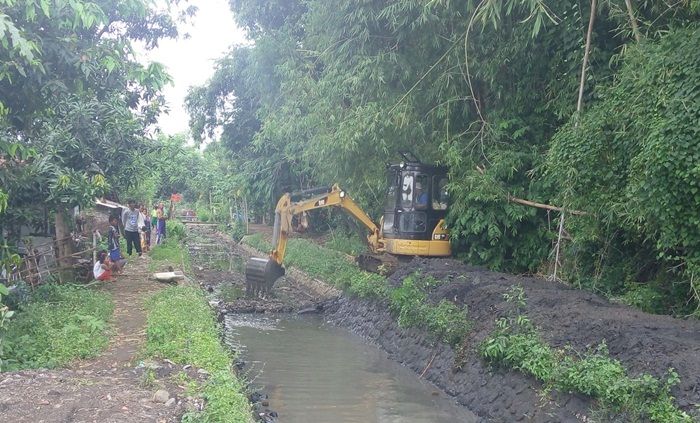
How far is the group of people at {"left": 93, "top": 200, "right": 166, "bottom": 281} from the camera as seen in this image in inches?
569

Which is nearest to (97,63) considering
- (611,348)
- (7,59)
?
(7,59)

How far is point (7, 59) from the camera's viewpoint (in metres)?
8.37

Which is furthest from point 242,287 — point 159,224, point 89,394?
point 89,394

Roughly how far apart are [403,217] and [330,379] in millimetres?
5694

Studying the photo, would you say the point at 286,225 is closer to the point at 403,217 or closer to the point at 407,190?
the point at 403,217

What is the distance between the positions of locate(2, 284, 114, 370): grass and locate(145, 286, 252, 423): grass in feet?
2.51

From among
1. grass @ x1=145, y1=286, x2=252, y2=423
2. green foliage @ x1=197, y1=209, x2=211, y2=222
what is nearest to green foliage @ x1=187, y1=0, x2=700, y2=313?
grass @ x1=145, y1=286, x2=252, y2=423

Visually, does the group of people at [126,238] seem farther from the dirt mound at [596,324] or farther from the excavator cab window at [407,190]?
the dirt mound at [596,324]

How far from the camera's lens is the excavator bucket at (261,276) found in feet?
55.3

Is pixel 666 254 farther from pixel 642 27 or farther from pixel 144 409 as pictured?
pixel 144 409

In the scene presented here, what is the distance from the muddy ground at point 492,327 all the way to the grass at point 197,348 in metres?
3.55

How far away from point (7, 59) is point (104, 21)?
5.23 feet

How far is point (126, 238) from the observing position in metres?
19.2

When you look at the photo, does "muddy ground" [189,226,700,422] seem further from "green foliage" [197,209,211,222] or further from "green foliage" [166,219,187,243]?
"green foliage" [197,209,211,222]
